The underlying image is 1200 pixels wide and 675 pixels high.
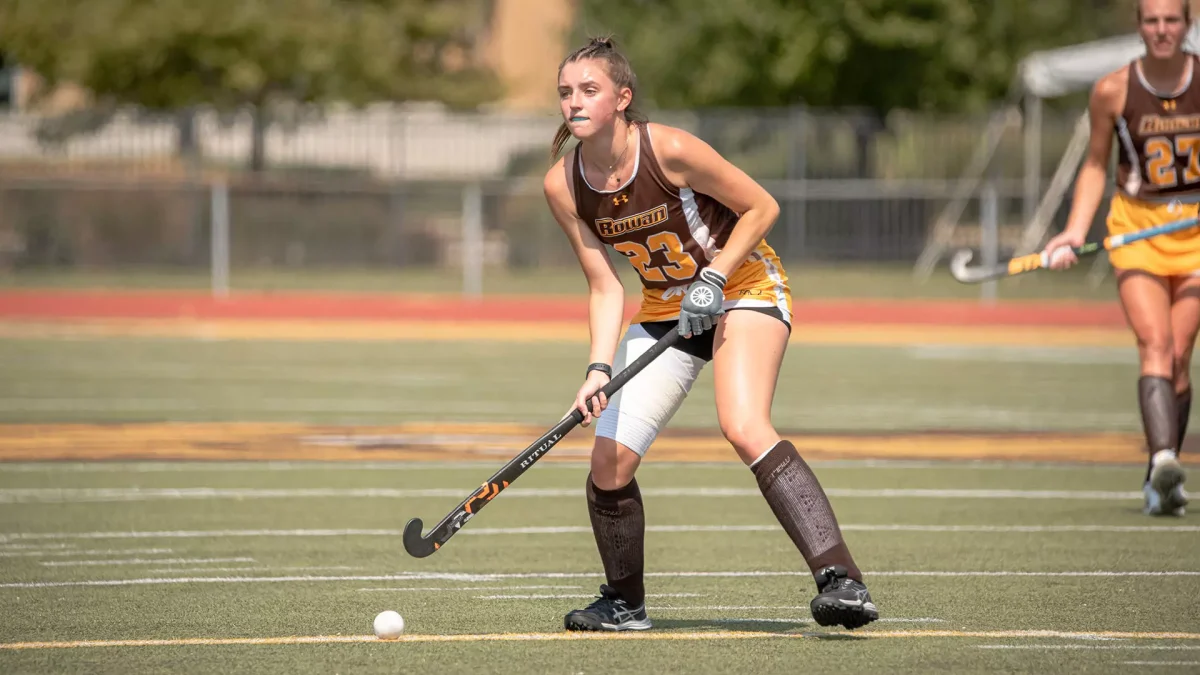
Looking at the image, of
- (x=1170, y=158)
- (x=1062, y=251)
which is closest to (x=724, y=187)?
(x=1062, y=251)

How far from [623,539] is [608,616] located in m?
0.27

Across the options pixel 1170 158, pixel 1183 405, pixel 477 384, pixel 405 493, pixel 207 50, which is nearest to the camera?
pixel 1170 158

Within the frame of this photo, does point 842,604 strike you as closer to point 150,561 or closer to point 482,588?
point 482,588

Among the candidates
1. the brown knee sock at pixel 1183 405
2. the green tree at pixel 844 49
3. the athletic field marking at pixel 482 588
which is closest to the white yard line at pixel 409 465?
the brown knee sock at pixel 1183 405

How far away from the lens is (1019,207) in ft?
98.1

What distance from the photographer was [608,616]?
650cm

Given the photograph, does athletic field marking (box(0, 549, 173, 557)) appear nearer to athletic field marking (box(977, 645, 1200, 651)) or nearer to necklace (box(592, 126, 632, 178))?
necklace (box(592, 126, 632, 178))

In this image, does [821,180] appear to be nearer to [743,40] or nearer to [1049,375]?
[743,40]

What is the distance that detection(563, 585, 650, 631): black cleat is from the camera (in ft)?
21.2

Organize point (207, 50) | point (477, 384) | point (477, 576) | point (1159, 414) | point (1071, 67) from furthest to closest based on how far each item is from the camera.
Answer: point (207, 50), point (1071, 67), point (477, 384), point (1159, 414), point (477, 576)

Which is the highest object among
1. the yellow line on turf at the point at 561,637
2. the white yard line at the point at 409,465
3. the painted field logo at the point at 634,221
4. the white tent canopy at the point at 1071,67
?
the white tent canopy at the point at 1071,67

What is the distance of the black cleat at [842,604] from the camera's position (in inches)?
235

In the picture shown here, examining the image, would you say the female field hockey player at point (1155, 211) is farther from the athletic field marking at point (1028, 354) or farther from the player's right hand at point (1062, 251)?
the athletic field marking at point (1028, 354)

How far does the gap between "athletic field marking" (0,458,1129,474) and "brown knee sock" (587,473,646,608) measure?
437 cm
